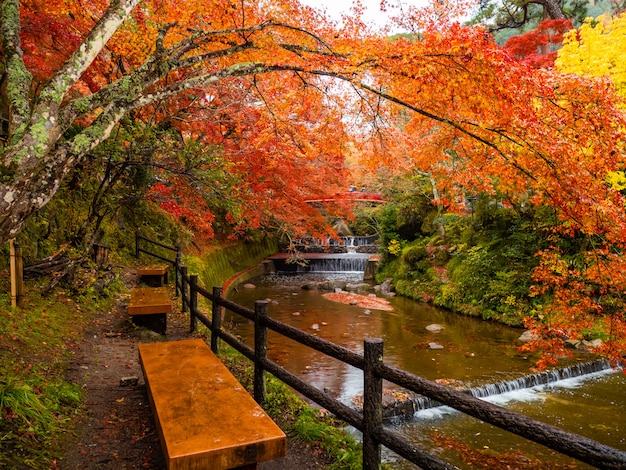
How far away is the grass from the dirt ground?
161 mm

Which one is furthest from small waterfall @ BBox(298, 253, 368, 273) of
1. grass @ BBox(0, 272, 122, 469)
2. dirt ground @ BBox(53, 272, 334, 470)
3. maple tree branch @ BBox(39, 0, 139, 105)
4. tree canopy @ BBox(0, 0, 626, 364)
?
maple tree branch @ BBox(39, 0, 139, 105)

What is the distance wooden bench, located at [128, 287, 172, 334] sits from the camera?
22.3ft

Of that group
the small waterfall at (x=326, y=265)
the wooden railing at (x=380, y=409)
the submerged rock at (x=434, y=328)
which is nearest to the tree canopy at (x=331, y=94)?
the wooden railing at (x=380, y=409)

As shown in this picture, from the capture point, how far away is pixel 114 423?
13.8 feet

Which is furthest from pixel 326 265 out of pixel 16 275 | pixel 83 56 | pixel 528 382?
pixel 83 56

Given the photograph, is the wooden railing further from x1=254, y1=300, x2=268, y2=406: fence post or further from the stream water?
the stream water

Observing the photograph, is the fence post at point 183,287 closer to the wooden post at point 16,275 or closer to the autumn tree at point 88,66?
the wooden post at point 16,275

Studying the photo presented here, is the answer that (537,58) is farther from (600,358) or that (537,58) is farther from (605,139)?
(605,139)

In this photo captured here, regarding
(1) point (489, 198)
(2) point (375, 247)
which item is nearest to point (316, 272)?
(2) point (375, 247)

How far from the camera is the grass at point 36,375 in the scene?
3.34 meters

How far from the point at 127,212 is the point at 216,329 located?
1019 cm

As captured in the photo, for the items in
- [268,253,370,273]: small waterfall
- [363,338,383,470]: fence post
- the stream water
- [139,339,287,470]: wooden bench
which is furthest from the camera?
[268,253,370,273]: small waterfall

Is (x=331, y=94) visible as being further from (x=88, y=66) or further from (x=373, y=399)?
(x=373, y=399)

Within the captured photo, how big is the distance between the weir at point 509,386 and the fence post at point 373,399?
4047 millimetres
